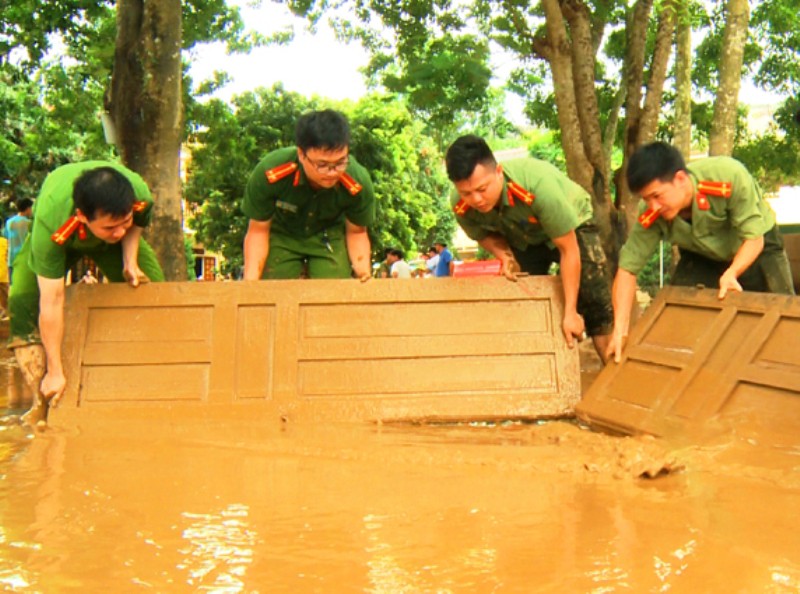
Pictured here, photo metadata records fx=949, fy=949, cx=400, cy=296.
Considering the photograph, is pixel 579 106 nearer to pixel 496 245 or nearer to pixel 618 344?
pixel 496 245

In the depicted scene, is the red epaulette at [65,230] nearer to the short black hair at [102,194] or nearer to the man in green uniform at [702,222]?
the short black hair at [102,194]

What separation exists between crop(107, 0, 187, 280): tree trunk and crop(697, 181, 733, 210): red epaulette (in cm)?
433

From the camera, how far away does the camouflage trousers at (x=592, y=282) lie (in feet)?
17.3

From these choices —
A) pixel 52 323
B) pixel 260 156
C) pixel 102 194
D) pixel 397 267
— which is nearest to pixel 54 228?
pixel 102 194

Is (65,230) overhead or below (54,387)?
overhead

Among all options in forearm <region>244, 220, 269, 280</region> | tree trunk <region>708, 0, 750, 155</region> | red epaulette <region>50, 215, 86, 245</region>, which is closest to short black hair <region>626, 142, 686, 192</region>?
forearm <region>244, 220, 269, 280</region>

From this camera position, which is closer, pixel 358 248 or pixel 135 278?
pixel 135 278

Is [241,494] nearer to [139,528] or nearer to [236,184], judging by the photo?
[139,528]

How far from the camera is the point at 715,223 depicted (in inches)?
187

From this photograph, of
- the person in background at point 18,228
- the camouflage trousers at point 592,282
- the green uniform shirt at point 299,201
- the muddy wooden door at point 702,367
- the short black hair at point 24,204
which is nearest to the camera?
the muddy wooden door at point 702,367

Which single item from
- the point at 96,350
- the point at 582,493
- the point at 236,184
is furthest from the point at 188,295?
the point at 236,184

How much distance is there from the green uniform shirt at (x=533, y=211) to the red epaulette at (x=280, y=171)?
893 millimetres

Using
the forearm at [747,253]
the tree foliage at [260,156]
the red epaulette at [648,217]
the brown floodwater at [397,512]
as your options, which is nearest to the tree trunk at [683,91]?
the tree foliage at [260,156]

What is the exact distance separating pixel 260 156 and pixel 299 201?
15296 millimetres
